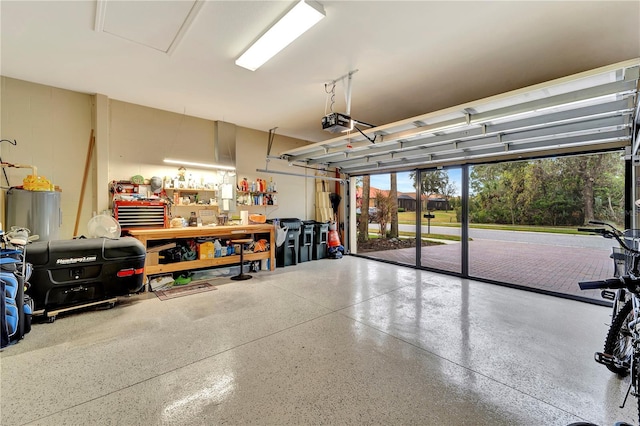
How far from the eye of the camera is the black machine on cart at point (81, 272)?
3029 millimetres

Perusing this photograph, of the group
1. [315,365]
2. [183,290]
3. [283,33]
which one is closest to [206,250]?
[183,290]

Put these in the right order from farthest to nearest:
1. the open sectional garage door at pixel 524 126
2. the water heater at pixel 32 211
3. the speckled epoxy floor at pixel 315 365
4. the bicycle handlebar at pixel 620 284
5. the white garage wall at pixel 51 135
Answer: the white garage wall at pixel 51 135, the water heater at pixel 32 211, the open sectional garage door at pixel 524 126, the speckled epoxy floor at pixel 315 365, the bicycle handlebar at pixel 620 284

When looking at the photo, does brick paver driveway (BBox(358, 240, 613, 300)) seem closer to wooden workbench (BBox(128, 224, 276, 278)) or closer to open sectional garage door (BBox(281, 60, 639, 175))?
open sectional garage door (BBox(281, 60, 639, 175))

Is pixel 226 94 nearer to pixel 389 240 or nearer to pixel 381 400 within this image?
pixel 381 400

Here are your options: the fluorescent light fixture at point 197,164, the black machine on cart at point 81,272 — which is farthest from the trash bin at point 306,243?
the black machine on cart at point 81,272

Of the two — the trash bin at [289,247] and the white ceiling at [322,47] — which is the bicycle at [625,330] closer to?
the white ceiling at [322,47]

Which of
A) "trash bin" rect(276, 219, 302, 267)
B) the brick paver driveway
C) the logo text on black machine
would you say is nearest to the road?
the brick paver driveway

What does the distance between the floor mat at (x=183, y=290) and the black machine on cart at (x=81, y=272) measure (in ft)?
1.90

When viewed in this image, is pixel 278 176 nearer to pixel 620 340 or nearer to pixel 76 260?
pixel 76 260

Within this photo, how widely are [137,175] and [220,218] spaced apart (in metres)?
1.70

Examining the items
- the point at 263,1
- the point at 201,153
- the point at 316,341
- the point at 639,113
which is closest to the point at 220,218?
the point at 201,153

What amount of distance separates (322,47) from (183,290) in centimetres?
425

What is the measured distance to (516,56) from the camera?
3.07 meters

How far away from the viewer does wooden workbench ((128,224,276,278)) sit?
4.23 metres
